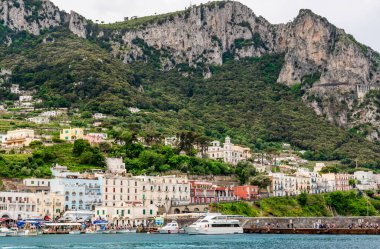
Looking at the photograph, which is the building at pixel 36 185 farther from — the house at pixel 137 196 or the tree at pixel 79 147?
the tree at pixel 79 147

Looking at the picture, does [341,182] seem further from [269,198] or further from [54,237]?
[54,237]

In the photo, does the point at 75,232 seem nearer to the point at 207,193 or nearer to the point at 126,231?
the point at 126,231

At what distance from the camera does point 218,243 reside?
106 metres

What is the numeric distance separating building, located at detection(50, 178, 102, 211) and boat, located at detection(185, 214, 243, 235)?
2148cm

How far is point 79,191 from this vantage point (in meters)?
141

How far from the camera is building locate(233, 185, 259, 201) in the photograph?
15936cm

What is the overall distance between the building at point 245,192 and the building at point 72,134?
38.4 m

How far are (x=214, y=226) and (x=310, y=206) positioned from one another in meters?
42.8

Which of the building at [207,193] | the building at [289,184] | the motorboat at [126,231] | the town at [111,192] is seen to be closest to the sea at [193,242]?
the motorboat at [126,231]

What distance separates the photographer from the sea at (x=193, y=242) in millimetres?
98812

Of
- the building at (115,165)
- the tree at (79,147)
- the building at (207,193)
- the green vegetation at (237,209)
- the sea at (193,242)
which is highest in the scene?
the tree at (79,147)

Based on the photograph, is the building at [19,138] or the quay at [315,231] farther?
the building at [19,138]

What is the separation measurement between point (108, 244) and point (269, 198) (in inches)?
2527

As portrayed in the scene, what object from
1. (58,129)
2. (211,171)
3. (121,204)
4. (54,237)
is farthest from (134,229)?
(58,129)
